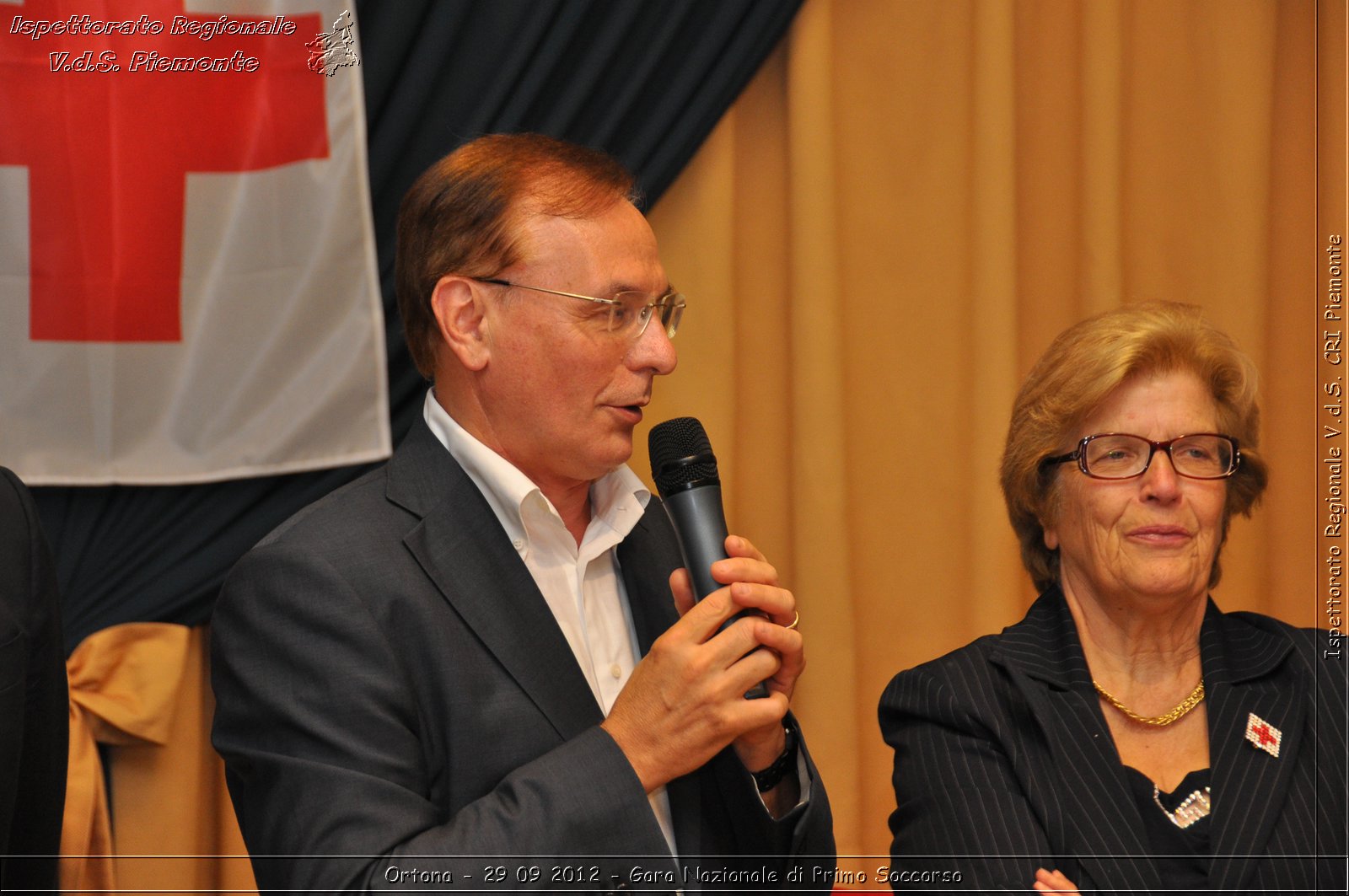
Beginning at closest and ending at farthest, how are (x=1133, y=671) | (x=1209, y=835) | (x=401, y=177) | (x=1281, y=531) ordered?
(x=1209, y=835) → (x=1133, y=671) → (x=401, y=177) → (x=1281, y=531)

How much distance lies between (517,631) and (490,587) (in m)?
0.07

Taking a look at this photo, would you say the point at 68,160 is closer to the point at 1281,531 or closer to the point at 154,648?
the point at 154,648

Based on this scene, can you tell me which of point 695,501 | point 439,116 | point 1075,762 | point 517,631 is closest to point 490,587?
point 517,631

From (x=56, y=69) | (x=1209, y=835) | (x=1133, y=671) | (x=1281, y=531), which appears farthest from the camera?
(x=1281, y=531)

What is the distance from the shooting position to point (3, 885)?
1.66 metres

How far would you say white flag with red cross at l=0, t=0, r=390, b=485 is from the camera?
224cm

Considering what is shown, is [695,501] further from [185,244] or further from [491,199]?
[185,244]

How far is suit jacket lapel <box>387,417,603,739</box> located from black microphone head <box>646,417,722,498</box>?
0.78 feet

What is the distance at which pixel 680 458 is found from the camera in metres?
1.53

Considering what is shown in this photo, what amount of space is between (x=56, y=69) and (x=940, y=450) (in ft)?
6.65

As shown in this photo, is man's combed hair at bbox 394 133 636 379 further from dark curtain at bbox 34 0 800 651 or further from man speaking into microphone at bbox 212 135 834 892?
dark curtain at bbox 34 0 800 651

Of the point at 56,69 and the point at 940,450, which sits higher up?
the point at 56,69

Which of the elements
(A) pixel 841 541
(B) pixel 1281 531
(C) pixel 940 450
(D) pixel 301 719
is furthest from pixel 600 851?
(B) pixel 1281 531

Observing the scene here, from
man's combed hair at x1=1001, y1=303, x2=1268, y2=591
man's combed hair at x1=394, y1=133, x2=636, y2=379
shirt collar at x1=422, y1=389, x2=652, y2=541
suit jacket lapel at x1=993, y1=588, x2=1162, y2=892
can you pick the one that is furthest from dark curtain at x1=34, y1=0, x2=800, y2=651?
suit jacket lapel at x1=993, y1=588, x2=1162, y2=892
